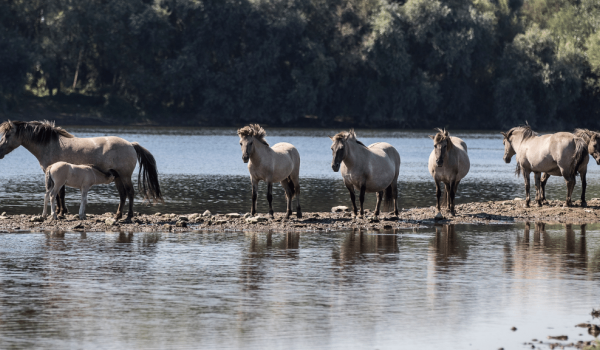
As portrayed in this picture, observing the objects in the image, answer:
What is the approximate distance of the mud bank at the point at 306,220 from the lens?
15953 mm

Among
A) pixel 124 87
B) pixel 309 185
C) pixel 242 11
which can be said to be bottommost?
pixel 309 185

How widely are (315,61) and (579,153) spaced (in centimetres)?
6134

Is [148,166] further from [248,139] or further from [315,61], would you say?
[315,61]

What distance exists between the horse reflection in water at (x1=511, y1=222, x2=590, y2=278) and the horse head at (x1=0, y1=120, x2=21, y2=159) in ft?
33.2

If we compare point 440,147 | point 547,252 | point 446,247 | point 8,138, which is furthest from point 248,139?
point 547,252

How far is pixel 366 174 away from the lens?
57.8 ft

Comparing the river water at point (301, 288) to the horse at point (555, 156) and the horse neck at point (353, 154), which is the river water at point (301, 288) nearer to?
the horse neck at point (353, 154)

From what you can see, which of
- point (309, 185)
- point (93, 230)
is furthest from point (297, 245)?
point (309, 185)

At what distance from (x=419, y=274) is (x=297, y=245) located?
3178 mm

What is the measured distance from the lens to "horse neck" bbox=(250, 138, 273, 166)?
17.3 m

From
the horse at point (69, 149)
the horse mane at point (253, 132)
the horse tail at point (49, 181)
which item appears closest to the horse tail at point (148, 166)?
the horse at point (69, 149)

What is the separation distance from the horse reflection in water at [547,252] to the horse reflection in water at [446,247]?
2.97 ft

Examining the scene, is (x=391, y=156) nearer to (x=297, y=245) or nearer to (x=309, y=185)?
(x=297, y=245)

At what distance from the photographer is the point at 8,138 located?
55.1 feet
